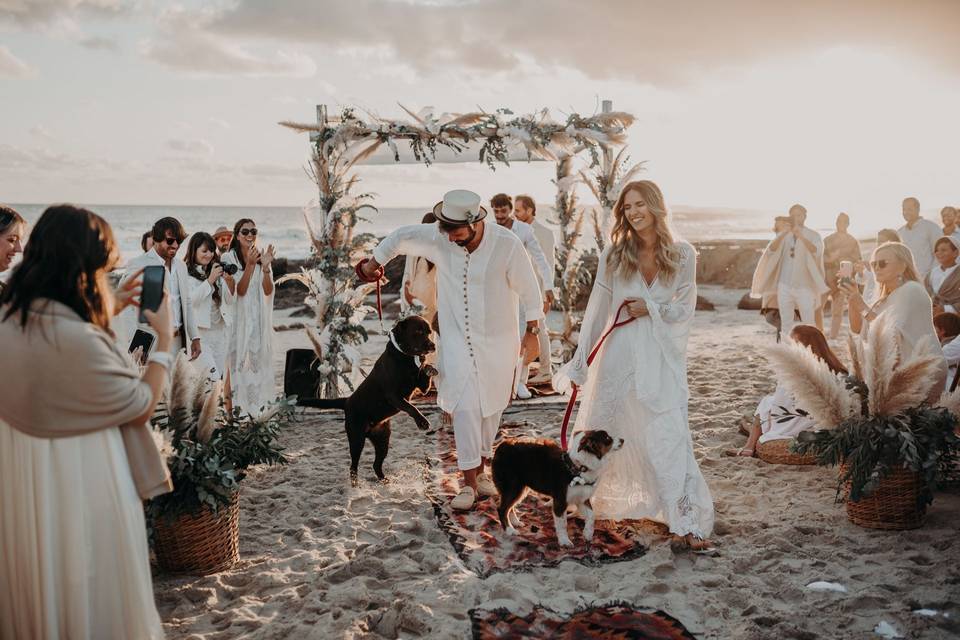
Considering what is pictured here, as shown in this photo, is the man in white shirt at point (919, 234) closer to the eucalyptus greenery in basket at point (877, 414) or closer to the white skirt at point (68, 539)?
the eucalyptus greenery in basket at point (877, 414)

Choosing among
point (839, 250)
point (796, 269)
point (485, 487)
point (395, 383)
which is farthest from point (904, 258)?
point (839, 250)

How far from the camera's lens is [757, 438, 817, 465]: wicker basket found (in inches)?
248

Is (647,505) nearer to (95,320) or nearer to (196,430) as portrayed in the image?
(196,430)

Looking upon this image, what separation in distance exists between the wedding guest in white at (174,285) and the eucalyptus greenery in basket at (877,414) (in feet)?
15.9

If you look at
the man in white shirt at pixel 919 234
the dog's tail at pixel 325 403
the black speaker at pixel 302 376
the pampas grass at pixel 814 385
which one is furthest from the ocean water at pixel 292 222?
the pampas grass at pixel 814 385

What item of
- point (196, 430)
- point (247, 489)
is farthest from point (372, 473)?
point (196, 430)

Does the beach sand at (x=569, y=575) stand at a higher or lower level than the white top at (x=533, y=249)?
lower

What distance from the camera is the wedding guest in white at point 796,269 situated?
11.2m

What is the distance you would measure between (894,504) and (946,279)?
4285 millimetres

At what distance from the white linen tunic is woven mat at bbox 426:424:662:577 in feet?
2.58

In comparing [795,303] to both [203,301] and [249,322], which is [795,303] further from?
[203,301]

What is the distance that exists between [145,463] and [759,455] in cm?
535

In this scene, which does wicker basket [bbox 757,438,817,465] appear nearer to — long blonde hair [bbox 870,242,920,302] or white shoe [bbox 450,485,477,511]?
long blonde hair [bbox 870,242,920,302]

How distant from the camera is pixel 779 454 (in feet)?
21.0
